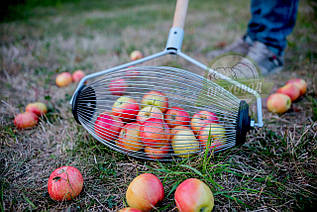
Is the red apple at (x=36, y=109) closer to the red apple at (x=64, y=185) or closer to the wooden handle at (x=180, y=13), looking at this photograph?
the red apple at (x=64, y=185)

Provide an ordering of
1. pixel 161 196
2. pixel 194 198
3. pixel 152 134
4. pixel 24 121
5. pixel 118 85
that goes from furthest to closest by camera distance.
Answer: pixel 118 85, pixel 24 121, pixel 152 134, pixel 161 196, pixel 194 198

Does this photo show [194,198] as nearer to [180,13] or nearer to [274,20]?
[180,13]

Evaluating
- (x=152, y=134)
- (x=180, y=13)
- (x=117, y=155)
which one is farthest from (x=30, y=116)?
(x=180, y=13)

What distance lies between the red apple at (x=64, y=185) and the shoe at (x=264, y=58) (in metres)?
2.48

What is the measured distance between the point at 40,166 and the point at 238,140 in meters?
1.39

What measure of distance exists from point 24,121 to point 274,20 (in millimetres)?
3055

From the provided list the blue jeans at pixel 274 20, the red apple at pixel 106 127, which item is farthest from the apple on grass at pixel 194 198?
the blue jeans at pixel 274 20

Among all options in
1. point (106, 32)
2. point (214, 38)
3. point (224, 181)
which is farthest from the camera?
point (106, 32)

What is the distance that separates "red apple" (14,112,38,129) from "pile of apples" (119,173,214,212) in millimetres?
1306

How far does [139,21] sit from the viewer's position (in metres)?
5.69

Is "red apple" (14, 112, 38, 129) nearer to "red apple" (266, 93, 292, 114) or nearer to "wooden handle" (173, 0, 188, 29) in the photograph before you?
"wooden handle" (173, 0, 188, 29)

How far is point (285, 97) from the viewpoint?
78.3 inches

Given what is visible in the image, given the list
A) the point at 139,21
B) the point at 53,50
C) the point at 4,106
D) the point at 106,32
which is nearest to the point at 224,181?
the point at 4,106

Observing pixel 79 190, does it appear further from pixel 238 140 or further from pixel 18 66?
pixel 18 66
